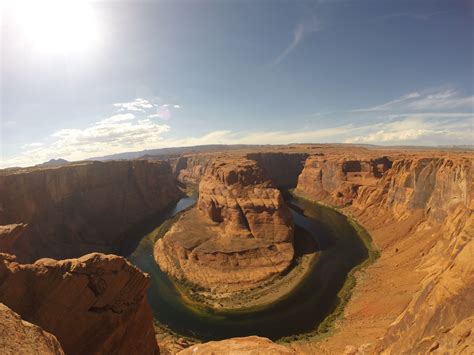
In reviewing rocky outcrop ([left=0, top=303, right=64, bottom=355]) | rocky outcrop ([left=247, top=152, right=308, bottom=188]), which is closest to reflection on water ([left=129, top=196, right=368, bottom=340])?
rocky outcrop ([left=0, top=303, right=64, bottom=355])

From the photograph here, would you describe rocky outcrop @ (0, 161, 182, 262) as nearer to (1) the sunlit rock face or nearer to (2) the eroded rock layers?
(1) the sunlit rock face

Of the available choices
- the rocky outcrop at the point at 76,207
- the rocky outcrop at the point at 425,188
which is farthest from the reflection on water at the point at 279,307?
the rocky outcrop at the point at 76,207

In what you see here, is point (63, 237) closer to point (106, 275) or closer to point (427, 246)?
point (106, 275)

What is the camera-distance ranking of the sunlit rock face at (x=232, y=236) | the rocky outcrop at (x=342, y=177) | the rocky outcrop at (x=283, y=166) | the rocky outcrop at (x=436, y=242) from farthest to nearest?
the rocky outcrop at (x=283, y=166), the rocky outcrop at (x=342, y=177), the sunlit rock face at (x=232, y=236), the rocky outcrop at (x=436, y=242)

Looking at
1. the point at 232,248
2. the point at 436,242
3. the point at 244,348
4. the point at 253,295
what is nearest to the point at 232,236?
the point at 232,248

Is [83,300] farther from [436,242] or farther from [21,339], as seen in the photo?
[436,242]

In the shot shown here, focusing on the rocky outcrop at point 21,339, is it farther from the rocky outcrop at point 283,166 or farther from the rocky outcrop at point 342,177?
the rocky outcrop at point 283,166
